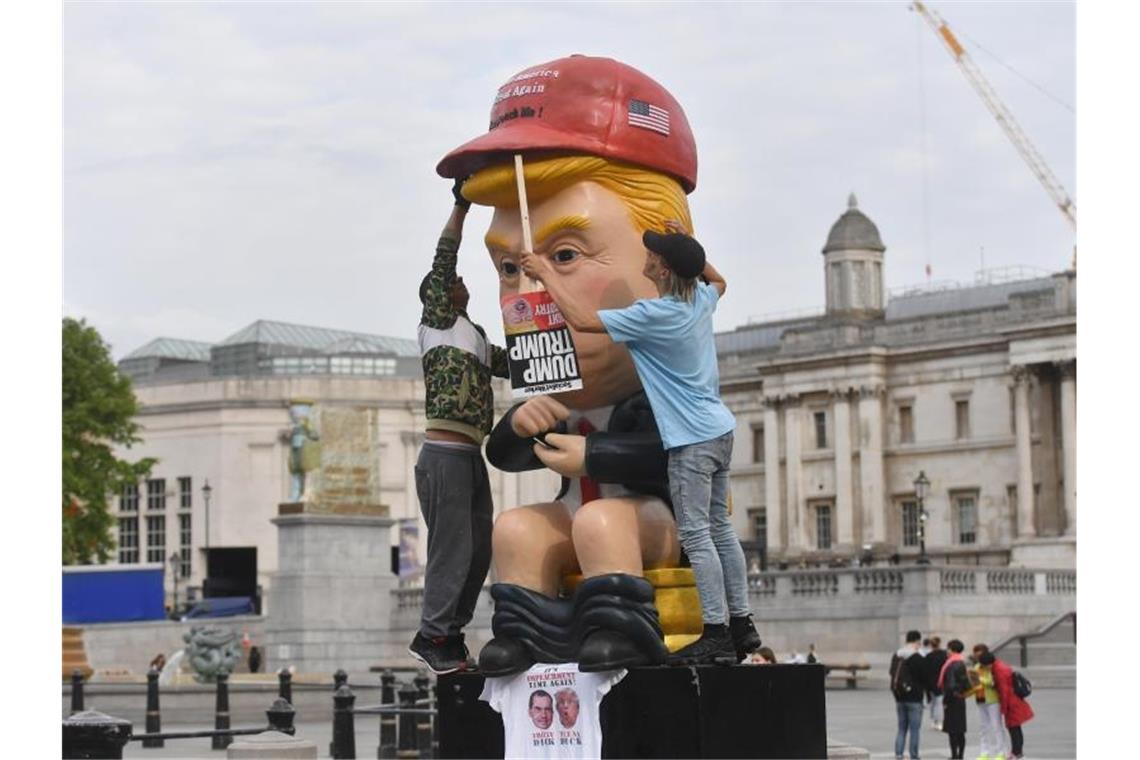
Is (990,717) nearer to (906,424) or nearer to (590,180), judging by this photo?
(590,180)

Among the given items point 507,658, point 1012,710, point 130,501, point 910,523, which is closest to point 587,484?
point 507,658

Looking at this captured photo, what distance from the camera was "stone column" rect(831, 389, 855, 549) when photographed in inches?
3388

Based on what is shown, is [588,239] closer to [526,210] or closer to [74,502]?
[526,210]

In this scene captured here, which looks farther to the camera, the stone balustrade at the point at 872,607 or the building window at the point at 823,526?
the building window at the point at 823,526

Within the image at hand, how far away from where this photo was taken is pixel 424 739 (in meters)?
23.9

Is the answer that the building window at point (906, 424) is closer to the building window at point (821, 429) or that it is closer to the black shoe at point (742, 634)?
the building window at point (821, 429)

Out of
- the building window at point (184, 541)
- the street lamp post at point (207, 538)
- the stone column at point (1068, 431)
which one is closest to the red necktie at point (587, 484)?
the street lamp post at point (207, 538)

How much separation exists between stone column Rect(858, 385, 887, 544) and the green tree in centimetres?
3606

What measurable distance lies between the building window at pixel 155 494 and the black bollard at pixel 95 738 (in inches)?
2827

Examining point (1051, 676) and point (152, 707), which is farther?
point (1051, 676)

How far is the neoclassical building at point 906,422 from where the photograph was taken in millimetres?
79312

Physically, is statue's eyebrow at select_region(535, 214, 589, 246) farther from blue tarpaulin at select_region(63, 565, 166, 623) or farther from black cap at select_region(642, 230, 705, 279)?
blue tarpaulin at select_region(63, 565, 166, 623)

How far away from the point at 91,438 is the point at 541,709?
162 feet

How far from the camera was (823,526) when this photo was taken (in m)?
88.2
